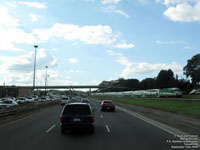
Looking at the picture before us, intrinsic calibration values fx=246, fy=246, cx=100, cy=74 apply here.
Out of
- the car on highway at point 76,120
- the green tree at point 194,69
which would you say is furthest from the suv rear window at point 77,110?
the green tree at point 194,69

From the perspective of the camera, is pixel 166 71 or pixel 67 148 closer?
pixel 67 148

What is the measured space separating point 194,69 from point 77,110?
357 feet

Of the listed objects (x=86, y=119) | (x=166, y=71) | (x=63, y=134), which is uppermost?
(x=166, y=71)

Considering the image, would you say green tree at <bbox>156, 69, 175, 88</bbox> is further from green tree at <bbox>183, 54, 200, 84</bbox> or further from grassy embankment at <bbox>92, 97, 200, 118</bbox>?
grassy embankment at <bbox>92, 97, 200, 118</bbox>

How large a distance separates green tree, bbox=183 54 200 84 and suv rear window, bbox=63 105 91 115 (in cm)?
10706

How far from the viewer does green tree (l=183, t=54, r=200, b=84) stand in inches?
4367

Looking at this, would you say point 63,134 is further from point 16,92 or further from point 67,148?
point 16,92

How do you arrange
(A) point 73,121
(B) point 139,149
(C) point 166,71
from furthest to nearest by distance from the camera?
1. (C) point 166,71
2. (A) point 73,121
3. (B) point 139,149

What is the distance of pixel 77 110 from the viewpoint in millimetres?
12828

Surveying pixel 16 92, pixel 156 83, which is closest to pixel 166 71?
pixel 156 83

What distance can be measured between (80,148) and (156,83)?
13354 cm

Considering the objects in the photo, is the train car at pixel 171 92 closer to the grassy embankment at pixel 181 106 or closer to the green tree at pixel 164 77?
the grassy embankment at pixel 181 106

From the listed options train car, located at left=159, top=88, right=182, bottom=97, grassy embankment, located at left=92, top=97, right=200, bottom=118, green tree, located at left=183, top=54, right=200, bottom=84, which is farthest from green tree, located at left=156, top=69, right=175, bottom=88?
grassy embankment, located at left=92, top=97, right=200, bottom=118

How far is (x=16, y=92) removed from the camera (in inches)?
6683
